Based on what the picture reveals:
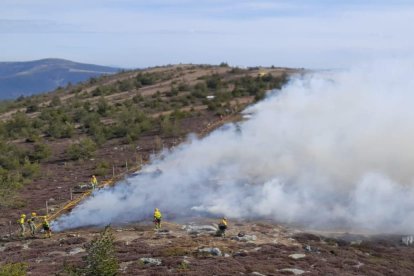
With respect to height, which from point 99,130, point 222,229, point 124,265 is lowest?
point 124,265

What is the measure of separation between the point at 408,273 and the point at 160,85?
7318cm

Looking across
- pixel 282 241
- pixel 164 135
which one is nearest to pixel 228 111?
pixel 164 135

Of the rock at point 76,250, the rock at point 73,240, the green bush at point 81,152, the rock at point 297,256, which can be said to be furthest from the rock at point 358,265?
the green bush at point 81,152

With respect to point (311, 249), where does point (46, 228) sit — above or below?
above

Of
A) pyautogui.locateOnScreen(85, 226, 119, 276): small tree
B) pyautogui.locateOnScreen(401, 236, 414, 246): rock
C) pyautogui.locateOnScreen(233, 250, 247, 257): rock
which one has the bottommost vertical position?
pyautogui.locateOnScreen(401, 236, 414, 246): rock

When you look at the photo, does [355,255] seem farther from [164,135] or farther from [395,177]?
[164,135]

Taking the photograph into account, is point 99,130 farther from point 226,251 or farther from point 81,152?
point 226,251

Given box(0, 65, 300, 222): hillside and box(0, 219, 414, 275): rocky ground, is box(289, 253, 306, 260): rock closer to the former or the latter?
box(0, 219, 414, 275): rocky ground

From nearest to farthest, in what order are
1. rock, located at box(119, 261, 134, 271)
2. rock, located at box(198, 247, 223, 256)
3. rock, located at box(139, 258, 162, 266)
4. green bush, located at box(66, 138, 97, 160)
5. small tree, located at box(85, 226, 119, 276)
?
small tree, located at box(85, 226, 119, 276), rock, located at box(119, 261, 134, 271), rock, located at box(139, 258, 162, 266), rock, located at box(198, 247, 223, 256), green bush, located at box(66, 138, 97, 160)

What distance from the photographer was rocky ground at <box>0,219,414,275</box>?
23072mm

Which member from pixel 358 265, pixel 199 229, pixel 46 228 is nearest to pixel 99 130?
pixel 46 228

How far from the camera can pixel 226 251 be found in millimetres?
25578

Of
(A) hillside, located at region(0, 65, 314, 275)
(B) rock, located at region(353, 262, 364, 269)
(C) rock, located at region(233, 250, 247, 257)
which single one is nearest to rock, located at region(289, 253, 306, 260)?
(C) rock, located at region(233, 250, 247, 257)

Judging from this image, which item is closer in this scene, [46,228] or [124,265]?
[124,265]
